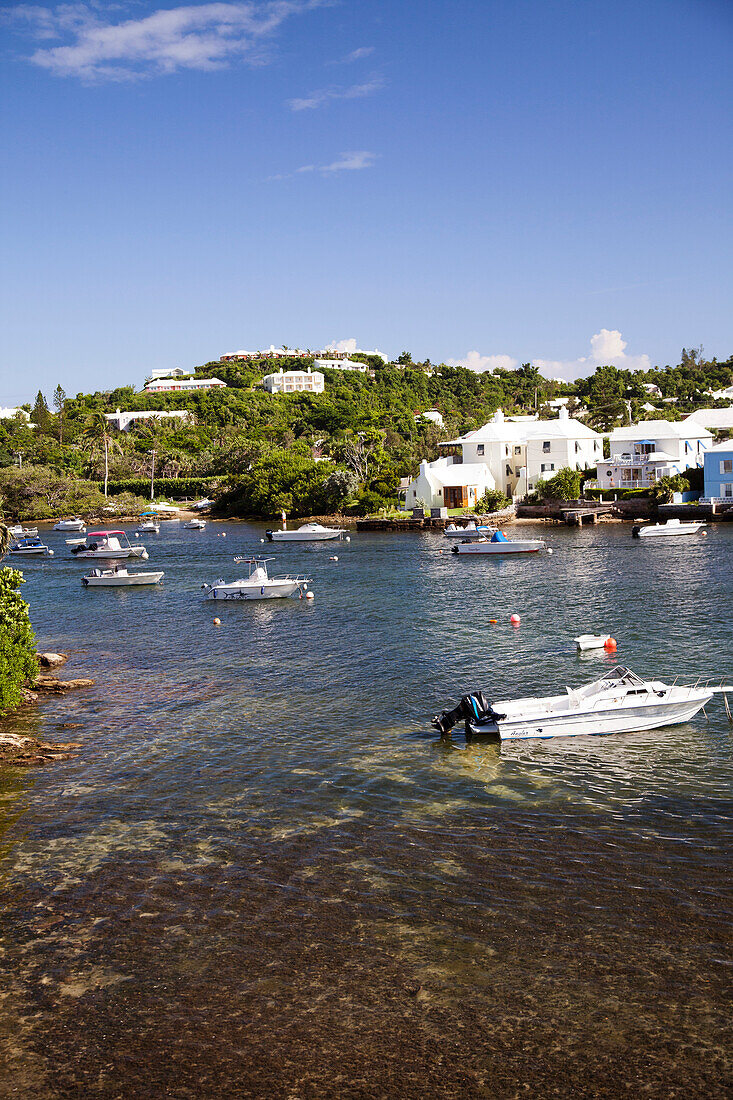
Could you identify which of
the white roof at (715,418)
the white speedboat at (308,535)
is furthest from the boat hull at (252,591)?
the white roof at (715,418)

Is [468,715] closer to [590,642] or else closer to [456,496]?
[590,642]

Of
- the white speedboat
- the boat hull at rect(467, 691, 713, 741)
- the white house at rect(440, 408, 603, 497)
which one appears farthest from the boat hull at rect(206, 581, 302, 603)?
the white house at rect(440, 408, 603, 497)

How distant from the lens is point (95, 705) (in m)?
33.3

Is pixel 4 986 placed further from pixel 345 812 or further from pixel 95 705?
pixel 95 705

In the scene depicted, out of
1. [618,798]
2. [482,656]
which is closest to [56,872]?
[618,798]

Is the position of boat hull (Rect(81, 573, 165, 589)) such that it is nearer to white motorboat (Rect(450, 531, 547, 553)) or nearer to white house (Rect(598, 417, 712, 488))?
white motorboat (Rect(450, 531, 547, 553))

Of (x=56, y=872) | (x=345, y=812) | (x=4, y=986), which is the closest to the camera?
(x=4, y=986)

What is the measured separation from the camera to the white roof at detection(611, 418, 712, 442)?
116 meters

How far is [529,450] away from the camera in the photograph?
396ft

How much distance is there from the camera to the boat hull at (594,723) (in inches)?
1067

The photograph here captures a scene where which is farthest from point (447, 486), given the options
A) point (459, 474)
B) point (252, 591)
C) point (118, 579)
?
point (252, 591)

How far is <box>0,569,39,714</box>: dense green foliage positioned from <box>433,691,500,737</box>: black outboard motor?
1608cm

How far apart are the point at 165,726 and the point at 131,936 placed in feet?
46.5

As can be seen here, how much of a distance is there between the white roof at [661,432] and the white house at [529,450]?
228 inches
